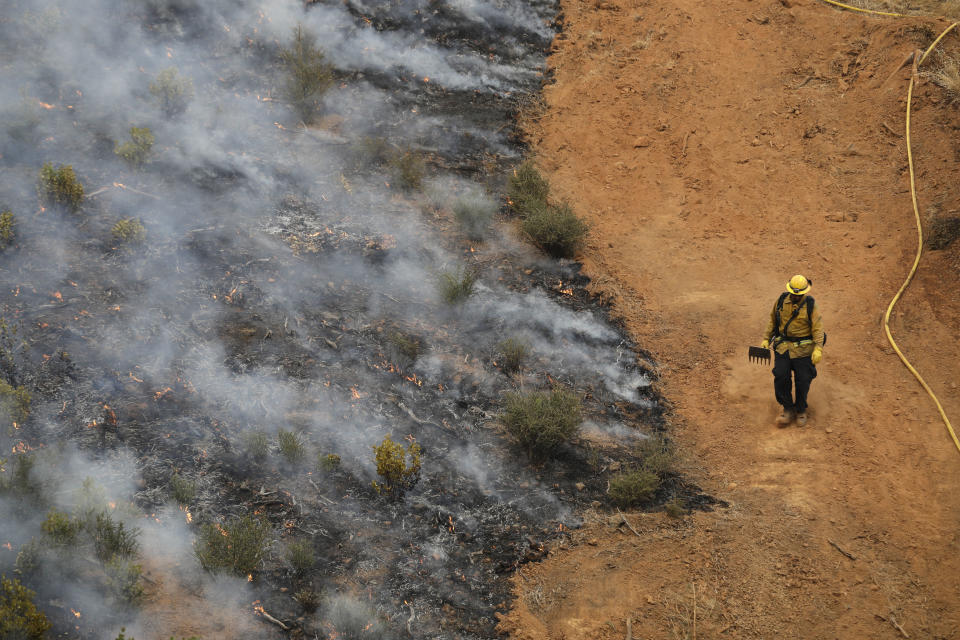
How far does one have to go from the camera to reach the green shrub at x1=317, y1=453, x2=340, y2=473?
6.63 m

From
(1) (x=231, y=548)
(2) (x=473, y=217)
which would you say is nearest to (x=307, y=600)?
(1) (x=231, y=548)

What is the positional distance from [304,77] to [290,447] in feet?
20.8

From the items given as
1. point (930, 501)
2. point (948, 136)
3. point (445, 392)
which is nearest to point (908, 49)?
point (948, 136)

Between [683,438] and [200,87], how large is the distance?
7.94m

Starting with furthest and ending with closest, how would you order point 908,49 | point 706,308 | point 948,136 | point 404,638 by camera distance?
point 908,49
point 948,136
point 706,308
point 404,638

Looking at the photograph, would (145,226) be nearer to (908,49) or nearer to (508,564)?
(508,564)

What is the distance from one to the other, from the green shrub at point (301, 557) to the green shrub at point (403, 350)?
2383 millimetres

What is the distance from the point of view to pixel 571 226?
9.99 metres

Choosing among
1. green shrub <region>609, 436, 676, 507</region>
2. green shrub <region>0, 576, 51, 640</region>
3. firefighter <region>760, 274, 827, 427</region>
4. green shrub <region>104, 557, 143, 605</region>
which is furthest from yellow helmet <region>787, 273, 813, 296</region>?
green shrub <region>0, 576, 51, 640</region>

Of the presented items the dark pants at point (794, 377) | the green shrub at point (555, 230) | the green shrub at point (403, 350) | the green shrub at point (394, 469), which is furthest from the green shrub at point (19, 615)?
the green shrub at point (555, 230)

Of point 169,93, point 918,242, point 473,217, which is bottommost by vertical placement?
point 473,217

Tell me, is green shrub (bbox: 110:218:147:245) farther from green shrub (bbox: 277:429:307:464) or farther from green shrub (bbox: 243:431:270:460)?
green shrub (bbox: 277:429:307:464)

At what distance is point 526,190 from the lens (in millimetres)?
10680

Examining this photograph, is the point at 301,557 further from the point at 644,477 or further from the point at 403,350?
the point at 644,477
